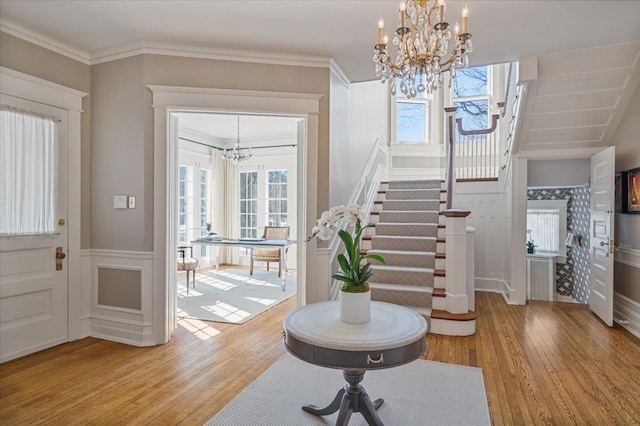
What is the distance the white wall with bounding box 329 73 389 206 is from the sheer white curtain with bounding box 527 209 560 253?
3009 mm

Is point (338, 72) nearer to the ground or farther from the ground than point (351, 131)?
farther from the ground

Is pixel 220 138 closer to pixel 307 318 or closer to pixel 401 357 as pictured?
pixel 307 318

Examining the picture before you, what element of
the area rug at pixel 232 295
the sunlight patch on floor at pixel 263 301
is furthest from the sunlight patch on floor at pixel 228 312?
the sunlight patch on floor at pixel 263 301

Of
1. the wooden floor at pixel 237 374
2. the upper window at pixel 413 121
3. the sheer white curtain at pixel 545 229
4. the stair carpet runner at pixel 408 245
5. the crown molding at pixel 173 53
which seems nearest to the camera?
the wooden floor at pixel 237 374

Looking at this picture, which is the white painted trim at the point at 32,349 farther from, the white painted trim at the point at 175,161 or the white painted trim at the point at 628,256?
the white painted trim at the point at 628,256

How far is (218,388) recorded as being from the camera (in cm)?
258

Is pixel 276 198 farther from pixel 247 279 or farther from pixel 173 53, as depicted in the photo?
pixel 173 53

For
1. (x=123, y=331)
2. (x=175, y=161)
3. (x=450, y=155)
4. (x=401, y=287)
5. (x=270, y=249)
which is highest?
(x=450, y=155)

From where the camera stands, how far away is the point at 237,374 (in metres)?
2.80

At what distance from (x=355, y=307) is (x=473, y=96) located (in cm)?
652

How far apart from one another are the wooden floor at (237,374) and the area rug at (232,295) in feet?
1.17

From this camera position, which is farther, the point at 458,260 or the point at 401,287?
the point at 401,287

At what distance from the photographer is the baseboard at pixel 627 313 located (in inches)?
146

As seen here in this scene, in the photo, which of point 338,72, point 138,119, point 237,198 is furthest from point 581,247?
point 237,198
